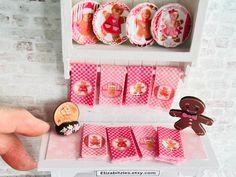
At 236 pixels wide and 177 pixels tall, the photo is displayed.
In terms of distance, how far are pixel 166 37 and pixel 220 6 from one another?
36 cm

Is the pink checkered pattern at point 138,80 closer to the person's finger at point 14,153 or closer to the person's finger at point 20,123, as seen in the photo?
the person's finger at point 20,123

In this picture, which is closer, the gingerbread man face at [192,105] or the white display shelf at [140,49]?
the white display shelf at [140,49]

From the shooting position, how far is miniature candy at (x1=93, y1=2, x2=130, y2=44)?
170cm

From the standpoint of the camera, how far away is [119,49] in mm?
1702

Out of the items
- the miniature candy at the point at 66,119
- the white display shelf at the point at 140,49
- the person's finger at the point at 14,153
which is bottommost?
the person's finger at the point at 14,153

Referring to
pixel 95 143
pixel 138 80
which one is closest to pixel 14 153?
pixel 95 143

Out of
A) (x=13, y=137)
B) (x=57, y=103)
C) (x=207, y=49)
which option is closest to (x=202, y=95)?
(x=207, y=49)

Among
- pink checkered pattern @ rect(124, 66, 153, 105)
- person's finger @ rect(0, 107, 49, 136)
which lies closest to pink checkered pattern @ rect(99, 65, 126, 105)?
pink checkered pattern @ rect(124, 66, 153, 105)

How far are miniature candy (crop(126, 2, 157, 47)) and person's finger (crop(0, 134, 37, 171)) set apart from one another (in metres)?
0.92

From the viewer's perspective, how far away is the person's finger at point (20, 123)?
72.7 inches

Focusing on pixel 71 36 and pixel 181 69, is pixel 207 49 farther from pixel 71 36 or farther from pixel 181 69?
pixel 71 36

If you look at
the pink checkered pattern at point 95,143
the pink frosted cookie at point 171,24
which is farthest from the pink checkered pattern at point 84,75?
the pink frosted cookie at point 171,24

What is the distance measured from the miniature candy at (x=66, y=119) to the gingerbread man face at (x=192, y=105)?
0.63 metres

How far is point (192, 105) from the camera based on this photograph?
6.28 feet
